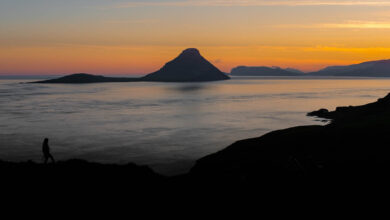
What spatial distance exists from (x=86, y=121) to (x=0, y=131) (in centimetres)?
1846

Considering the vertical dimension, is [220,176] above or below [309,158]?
below

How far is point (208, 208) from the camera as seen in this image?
801 inches

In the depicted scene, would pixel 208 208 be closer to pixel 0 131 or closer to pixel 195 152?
pixel 195 152

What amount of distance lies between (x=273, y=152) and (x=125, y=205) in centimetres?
2344

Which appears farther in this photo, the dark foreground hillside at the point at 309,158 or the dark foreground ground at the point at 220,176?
the dark foreground hillside at the point at 309,158

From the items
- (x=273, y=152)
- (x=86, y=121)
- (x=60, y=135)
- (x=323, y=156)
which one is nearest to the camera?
(x=323, y=156)

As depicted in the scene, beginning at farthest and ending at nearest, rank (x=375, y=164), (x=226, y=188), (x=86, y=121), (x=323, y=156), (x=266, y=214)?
(x=86, y=121) → (x=323, y=156) → (x=375, y=164) → (x=226, y=188) → (x=266, y=214)

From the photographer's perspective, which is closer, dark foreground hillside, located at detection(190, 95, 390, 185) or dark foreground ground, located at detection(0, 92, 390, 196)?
dark foreground ground, located at detection(0, 92, 390, 196)

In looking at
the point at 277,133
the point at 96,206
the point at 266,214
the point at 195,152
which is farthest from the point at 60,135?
the point at 266,214

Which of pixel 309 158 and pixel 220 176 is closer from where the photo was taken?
pixel 220 176

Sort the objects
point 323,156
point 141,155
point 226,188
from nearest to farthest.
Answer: point 226,188 < point 323,156 < point 141,155

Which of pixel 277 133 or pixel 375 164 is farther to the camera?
pixel 277 133

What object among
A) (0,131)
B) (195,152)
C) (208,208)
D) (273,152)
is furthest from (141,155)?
(0,131)

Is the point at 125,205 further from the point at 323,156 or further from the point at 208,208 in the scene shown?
the point at 323,156
